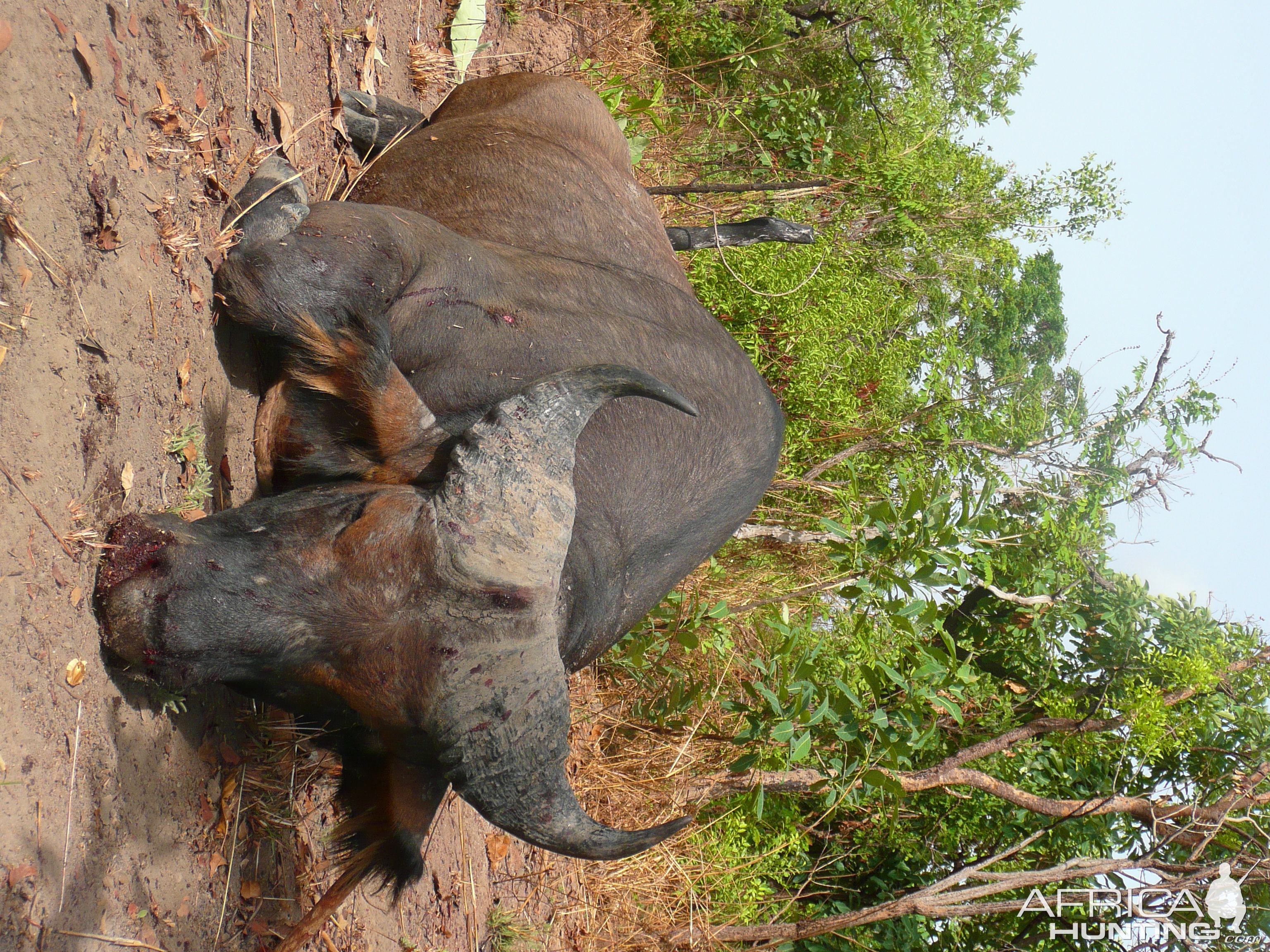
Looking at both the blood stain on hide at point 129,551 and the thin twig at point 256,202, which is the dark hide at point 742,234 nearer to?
the thin twig at point 256,202

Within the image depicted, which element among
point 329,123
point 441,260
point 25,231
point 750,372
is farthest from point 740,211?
point 25,231

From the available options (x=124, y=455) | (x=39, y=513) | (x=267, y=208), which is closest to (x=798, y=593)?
(x=267, y=208)

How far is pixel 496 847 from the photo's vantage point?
516 cm

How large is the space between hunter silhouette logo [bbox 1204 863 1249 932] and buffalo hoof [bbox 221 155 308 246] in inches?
249

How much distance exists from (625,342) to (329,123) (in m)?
1.88

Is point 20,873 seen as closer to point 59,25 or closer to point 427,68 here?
point 59,25

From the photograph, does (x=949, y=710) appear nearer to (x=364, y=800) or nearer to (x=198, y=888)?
(x=364, y=800)

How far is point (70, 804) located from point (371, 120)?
366 centimetres

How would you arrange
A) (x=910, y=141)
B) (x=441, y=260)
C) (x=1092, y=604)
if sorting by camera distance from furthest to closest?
(x=910, y=141), (x=1092, y=604), (x=441, y=260)

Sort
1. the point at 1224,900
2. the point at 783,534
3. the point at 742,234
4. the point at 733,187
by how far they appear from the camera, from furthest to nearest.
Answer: the point at 733,187 < the point at 783,534 < the point at 742,234 < the point at 1224,900

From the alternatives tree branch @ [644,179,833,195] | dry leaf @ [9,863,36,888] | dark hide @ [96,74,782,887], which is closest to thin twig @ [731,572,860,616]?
dark hide @ [96,74,782,887]

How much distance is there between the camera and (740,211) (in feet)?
24.9

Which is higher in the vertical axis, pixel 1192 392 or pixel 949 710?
pixel 1192 392

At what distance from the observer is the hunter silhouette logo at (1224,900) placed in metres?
5.73
